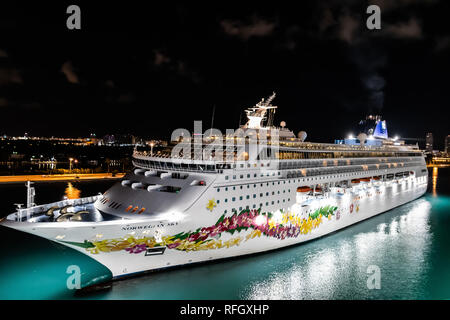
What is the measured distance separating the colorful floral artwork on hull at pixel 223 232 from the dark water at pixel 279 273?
1.03 m

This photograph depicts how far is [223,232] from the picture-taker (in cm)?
1313

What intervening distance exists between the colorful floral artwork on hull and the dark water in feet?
3.39

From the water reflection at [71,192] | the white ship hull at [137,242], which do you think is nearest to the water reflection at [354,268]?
the white ship hull at [137,242]

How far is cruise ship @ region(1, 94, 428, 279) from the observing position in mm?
11500

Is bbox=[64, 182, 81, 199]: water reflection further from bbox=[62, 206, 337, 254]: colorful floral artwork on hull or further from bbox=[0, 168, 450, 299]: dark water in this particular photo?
bbox=[62, 206, 337, 254]: colorful floral artwork on hull

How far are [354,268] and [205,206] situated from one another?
756cm

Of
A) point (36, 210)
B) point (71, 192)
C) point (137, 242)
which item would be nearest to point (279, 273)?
point (137, 242)
